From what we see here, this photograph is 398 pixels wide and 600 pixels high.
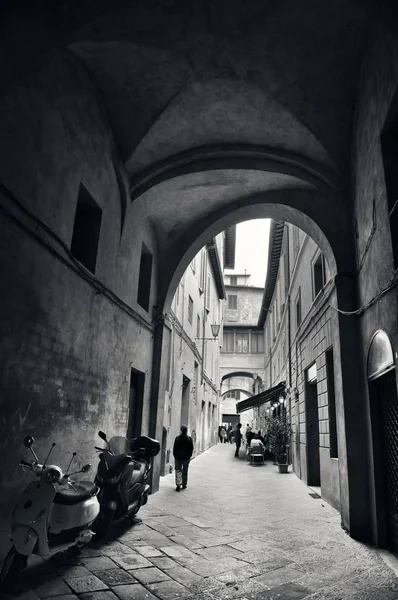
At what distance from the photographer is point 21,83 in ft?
14.4

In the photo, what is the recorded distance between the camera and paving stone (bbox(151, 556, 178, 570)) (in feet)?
14.3

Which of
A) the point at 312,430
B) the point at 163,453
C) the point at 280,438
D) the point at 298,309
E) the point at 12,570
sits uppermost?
the point at 298,309

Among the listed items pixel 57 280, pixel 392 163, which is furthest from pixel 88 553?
pixel 392 163

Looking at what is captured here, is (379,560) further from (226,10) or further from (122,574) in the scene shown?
(226,10)

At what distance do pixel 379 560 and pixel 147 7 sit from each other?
6648mm

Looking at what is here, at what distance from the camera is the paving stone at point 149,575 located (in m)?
3.99

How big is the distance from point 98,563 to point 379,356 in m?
3.80

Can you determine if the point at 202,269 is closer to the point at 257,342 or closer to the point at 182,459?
the point at 182,459

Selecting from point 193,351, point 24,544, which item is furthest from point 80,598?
point 193,351

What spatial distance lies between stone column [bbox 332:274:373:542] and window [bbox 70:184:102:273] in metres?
3.67

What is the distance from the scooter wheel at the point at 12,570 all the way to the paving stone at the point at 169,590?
1.09 m

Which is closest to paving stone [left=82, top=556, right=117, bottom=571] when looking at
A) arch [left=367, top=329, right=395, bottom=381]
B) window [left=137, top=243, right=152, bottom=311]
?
arch [left=367, top=329, right=395, bottom=381]

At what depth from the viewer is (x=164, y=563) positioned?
4.47 m

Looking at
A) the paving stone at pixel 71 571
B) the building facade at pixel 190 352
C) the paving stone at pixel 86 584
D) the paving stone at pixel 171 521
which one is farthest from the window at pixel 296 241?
the paving stone at pixel 86 584
